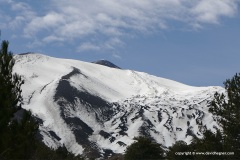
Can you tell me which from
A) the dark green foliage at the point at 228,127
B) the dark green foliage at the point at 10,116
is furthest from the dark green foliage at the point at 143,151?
the dark green foliage at the point at 10,116

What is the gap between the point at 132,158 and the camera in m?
72.0

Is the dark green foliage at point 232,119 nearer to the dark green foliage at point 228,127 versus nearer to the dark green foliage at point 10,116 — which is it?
the dark green foliage at point 228,127

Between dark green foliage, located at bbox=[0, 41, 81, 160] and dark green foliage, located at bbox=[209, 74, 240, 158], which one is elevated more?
dark green foliage, located at bbox=[209, 74, 240, 158]

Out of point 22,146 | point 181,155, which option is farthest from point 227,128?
point 181,155

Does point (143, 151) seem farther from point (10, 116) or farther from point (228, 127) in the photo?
point (10, 116)

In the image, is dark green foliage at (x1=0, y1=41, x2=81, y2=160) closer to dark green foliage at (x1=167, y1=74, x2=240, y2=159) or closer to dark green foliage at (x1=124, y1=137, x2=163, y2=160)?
dark green foliage at (x1=167, y1=74, x2=240, y2=159)

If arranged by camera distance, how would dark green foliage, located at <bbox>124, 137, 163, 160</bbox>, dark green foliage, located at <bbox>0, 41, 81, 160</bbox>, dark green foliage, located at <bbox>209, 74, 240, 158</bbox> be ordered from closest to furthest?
dark green foliage, located at <bbox>0, 41, 81, 160</bbox> → dark green foliage, located at <bbox>209, 74, 240, 158</bbox> → dark green foliage, located at <bbox>124, 137, 163, 160</bbox>

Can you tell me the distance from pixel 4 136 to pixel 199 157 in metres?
25.1

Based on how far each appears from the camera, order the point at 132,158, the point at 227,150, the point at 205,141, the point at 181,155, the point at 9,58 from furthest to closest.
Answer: the point at 132,158, the point at 181,155, the point at 205,141, the point at 227,150, the point at 9,58

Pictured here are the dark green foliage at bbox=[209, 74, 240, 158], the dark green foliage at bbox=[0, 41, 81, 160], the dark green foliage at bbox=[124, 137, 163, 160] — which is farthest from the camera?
the dark green foliage at bbox=[124, 137, 163, 160]

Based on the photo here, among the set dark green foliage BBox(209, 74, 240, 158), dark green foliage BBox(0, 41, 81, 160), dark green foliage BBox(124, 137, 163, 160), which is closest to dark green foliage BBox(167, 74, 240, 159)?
dark green foliage BBox(209, 74, 240, 158)

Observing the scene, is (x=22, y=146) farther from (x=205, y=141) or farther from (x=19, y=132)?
(x=205, y=141)

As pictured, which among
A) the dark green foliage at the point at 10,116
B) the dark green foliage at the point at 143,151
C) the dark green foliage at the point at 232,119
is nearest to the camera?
the dark green foliage at the point at 10,116

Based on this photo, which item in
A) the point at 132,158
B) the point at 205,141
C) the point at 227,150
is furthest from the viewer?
the point at 132,158
